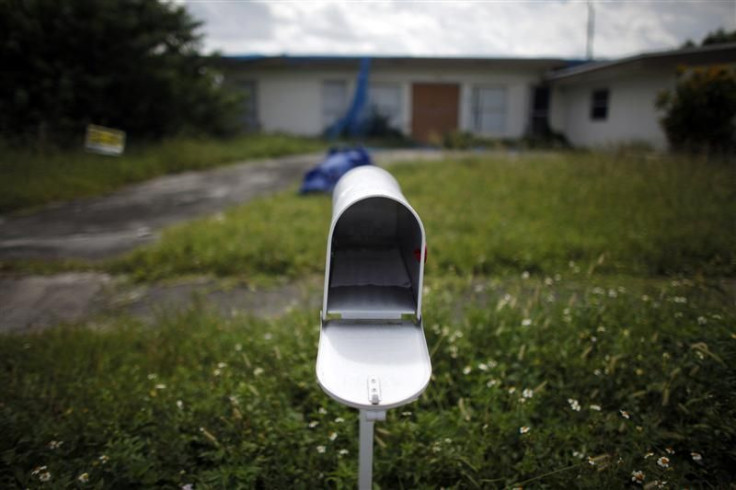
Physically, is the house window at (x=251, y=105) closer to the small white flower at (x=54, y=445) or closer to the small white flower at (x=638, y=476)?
the small white flower at (x=54, y=445)

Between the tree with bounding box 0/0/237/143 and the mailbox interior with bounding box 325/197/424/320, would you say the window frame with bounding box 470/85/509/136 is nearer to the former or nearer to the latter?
the tree with bounding box 0/0/237/143

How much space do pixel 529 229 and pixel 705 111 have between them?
760 centimetres

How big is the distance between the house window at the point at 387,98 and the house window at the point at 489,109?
281 cm

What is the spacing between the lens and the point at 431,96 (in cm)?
1866

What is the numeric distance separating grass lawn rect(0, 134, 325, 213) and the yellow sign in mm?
257

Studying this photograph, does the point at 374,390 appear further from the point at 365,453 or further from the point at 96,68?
the point at 96,68

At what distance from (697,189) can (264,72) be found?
15.6 metres

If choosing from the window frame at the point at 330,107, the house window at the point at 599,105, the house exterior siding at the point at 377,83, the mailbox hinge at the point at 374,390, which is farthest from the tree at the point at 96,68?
the house window at the point at 599,105

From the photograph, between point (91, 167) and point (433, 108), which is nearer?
point (91, 167)

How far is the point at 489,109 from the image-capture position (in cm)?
1883

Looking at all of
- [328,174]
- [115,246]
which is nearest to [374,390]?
[115,246]

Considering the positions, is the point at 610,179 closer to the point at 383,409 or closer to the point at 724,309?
the point at 724,309

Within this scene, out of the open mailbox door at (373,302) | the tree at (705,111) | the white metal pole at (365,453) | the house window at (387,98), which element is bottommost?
the white metal pole at (365,453)

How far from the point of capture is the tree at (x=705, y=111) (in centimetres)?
1018
